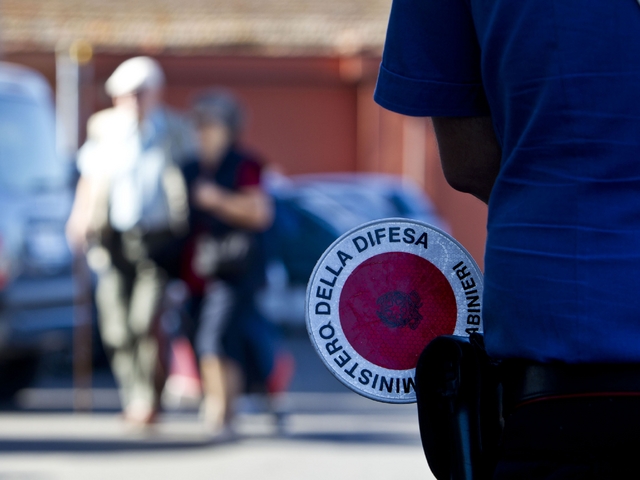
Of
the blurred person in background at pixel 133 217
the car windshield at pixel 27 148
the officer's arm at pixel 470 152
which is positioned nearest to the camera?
the officer's arm at pixel 470 152

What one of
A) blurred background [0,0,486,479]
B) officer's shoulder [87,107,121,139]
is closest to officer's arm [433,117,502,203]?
blurred background [0,0,486,479]

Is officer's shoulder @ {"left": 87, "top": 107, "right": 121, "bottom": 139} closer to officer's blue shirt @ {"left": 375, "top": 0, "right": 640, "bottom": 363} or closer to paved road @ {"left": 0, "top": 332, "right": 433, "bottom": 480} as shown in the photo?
paved road @ {"left": 0, "top": 332, "right": 433, "bottom": 480}

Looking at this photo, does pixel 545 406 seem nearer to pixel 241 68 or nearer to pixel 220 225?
pixel 220 225

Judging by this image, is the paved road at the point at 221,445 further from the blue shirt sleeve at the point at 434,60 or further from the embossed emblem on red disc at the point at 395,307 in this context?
the blue shirt sleeve at the point at 434,60

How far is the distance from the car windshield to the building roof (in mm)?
10981

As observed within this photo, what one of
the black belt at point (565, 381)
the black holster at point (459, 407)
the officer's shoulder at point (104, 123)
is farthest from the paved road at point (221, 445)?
the black belt at point (565, 381)

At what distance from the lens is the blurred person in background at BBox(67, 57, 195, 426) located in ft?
22.7

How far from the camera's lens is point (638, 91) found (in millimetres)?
1455

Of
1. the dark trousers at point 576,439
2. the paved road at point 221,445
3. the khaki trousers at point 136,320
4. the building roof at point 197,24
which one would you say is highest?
the building roof at point 197,24

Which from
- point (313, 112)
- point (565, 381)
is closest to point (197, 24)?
point (313, 112)

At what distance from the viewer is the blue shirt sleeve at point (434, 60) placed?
1.61 metres

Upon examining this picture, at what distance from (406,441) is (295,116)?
1316 cm

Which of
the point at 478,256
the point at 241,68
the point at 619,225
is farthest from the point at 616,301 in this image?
the point at 241,68

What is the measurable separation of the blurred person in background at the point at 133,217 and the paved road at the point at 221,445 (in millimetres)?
421
